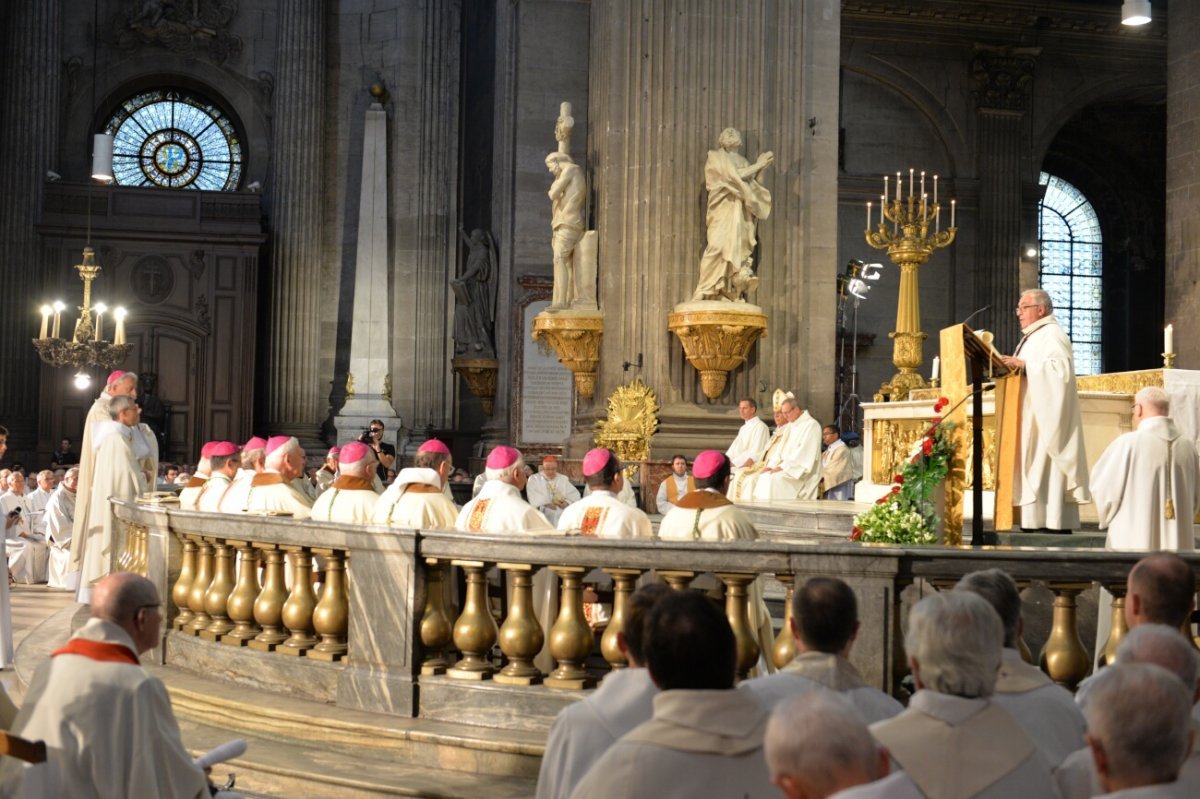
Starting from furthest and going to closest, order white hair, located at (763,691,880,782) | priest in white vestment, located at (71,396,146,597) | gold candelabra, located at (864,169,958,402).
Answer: gold candelabra, located at (864,169,958,402)
priest in white vestment, located at (71,396,146,597)
white hair, located at (763,691,880,782)

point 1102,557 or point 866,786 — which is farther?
point 1102,557

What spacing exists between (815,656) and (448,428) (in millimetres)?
20655

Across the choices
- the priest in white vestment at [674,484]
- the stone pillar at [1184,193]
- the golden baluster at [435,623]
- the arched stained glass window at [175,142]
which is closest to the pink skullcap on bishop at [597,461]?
the golden baluster at [435,623]

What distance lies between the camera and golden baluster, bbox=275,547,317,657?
660cm

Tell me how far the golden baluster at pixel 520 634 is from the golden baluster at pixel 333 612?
90 cm

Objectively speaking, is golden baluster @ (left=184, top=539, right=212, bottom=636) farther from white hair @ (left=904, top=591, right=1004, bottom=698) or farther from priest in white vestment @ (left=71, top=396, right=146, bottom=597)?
white hair @ (left=904, top=591, right=1004, bottom=698)

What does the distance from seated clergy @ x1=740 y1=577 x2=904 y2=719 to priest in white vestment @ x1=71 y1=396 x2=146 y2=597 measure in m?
7.72

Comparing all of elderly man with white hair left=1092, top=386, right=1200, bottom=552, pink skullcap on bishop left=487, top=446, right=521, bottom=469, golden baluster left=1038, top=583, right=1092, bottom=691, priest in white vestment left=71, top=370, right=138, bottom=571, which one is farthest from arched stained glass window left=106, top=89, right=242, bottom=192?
golden baluster left=1038, top=583, right=1092, bottom=691

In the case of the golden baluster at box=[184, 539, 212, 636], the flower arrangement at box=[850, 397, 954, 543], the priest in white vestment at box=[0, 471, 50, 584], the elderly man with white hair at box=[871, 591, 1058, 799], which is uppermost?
the flower arrangement at box=[850, 397, 954, 543]

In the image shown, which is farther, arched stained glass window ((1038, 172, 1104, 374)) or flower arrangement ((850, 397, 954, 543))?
arched stained glass window ((1038, 172, 1104, 374))

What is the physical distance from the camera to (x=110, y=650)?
4152 mm

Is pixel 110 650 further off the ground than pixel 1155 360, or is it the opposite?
pixel 1155 360

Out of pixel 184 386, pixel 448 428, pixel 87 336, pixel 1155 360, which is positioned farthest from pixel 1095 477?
pixel 1155 360

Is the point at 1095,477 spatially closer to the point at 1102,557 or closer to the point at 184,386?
the point at 1102,557
